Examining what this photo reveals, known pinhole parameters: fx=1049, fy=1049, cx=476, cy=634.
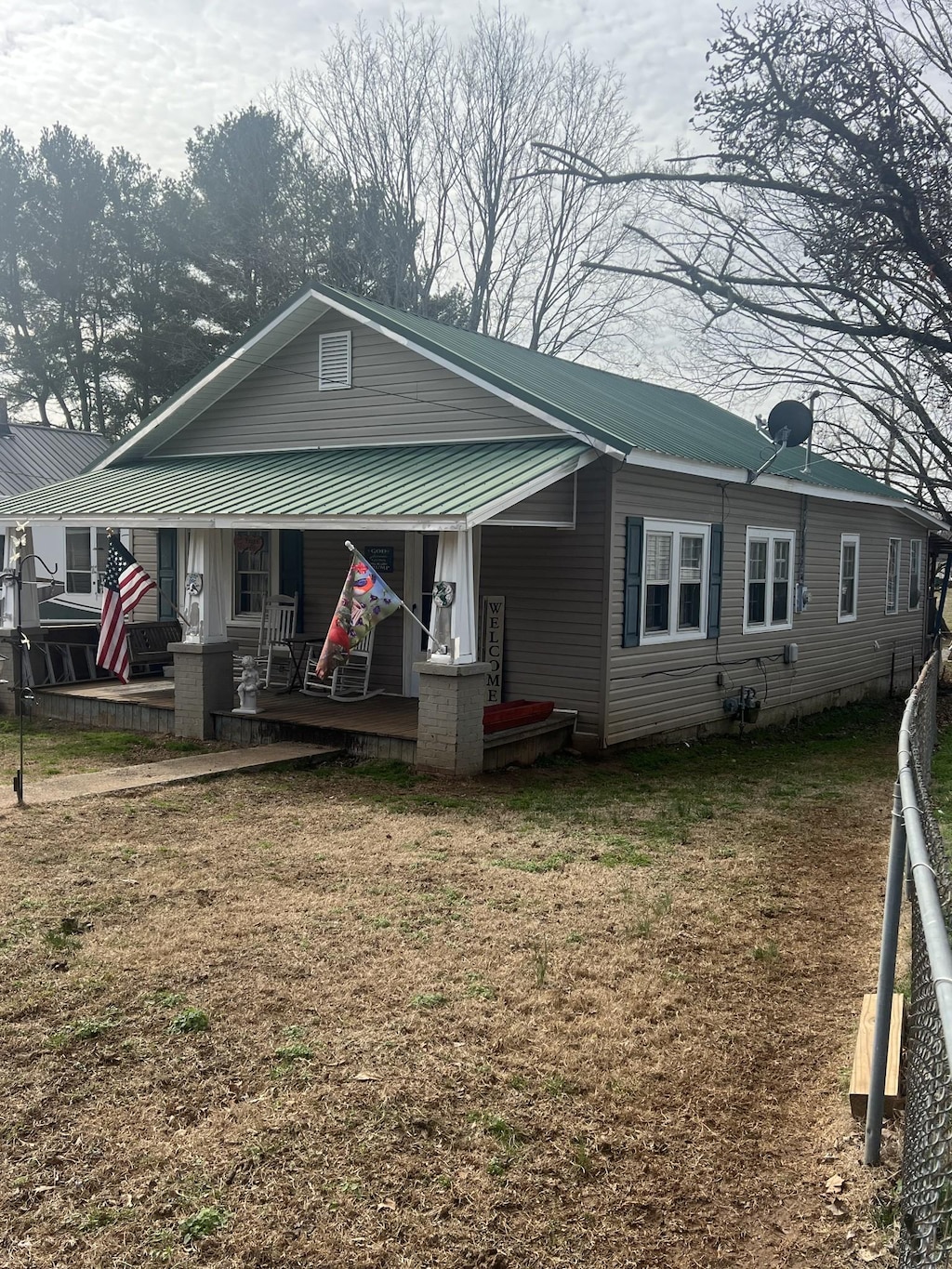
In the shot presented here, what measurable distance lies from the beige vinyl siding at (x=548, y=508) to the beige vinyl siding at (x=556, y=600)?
157 millimetres

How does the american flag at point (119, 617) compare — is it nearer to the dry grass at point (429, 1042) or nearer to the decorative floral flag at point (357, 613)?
the decorative floral flag at point (357, 613)

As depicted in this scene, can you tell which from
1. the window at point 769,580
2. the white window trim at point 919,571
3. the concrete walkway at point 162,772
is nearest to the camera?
the concrete walkway at point 162,772

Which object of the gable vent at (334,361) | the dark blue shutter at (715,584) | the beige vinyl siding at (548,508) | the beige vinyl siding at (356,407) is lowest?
the dark blue shutter at (715,584)

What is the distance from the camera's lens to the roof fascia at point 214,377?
41.7 feet

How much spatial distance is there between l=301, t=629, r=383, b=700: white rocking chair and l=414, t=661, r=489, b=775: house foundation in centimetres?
308

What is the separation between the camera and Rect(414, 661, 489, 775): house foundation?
967 centimetres

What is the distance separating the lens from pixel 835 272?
820cm

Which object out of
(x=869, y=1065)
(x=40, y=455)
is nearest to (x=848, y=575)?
(x=869, y=1065)

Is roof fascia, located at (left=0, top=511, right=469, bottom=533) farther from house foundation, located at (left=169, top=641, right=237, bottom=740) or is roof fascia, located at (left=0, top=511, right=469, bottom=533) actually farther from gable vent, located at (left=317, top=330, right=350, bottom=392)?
gable vent, located at (left=317, top=330, right=350, bottom=392)

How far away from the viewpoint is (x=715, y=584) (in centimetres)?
1313

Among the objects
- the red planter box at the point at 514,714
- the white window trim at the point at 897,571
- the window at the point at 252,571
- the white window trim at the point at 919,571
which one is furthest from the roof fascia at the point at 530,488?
the white window trim at the point at 919,571

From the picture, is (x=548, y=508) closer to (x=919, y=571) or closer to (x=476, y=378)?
(x=476, y=378)

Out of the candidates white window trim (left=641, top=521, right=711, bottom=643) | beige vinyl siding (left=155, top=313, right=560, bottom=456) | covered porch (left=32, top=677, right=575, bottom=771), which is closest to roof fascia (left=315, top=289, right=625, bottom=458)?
beige vinyl siding (left=155, top=313, right=560, bottom=456)

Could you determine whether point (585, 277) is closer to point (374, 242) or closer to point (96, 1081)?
point (374, 242)
